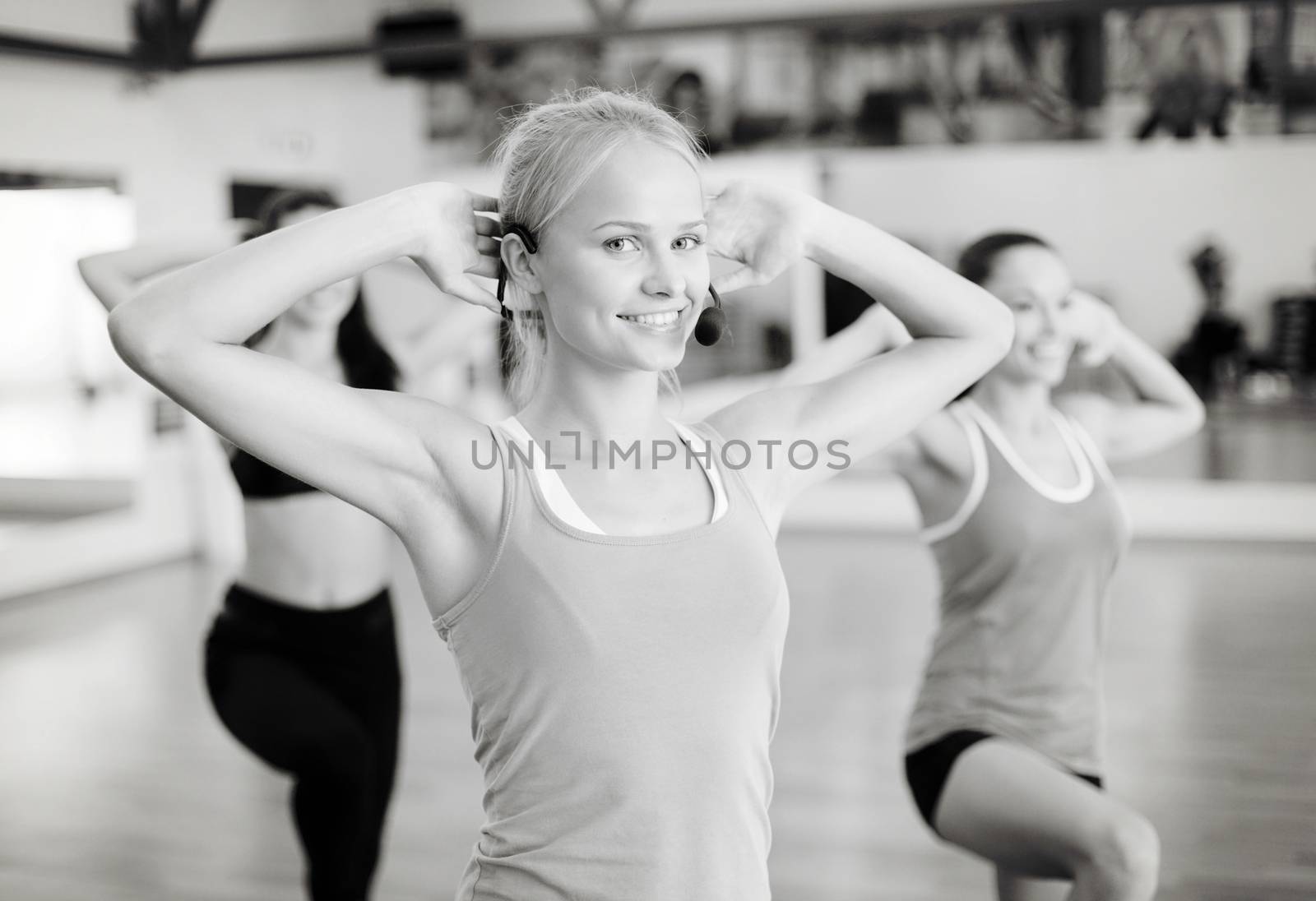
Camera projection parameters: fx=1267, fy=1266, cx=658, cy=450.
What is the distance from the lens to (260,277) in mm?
1200

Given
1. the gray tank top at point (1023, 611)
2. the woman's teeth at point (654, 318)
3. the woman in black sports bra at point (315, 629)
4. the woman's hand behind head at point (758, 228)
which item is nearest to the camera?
the woman's teeth at point (654, 318)

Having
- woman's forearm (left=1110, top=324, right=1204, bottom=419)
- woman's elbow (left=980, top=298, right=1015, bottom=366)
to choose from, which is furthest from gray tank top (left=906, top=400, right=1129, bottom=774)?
woman's elbow (left=980, top=298, right=1015, bottom=366)

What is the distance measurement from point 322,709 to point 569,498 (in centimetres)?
136

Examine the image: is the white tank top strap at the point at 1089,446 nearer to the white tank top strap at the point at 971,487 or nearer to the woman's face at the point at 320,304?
the white tank top strap at the point at 971,487

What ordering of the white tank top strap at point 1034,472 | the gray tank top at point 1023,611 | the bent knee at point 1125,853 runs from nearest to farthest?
the bent knee at point 1125,853 < the gray tank top at point 1023,611 < the white tank top strap at point 1034,472

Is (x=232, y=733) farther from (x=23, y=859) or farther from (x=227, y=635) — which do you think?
(x=23, y=859)

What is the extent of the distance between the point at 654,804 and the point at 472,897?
22cm

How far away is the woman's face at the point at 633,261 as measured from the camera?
1.26 m

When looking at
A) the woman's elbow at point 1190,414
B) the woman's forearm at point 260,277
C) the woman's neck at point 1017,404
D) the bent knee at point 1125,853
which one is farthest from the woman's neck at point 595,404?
the woman's elbow at point 1190,414

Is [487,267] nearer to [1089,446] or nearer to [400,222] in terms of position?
[400,222]

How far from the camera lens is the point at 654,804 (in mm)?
1229

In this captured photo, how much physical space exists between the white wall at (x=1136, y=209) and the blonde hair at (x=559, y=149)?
7.47 meters

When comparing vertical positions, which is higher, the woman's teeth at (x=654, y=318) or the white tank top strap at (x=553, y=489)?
the woman's teeth at (x=654, y=318)

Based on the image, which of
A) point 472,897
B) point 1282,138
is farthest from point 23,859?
point 1282,138
